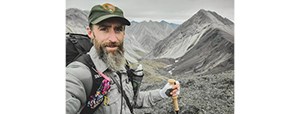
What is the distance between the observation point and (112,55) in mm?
3184

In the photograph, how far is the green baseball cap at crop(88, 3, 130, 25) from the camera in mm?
3132

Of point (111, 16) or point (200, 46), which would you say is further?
point (200, 46)

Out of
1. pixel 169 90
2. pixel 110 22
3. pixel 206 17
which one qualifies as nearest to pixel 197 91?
pixel 169 90

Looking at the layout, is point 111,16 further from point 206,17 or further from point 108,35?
point 206,17

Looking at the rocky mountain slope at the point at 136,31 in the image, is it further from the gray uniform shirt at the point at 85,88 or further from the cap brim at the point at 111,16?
the gray uniform shirt at the point at 85,88

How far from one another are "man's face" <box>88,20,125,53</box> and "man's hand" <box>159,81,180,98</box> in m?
0.39

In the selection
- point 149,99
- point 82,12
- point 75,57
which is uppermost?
point 82,12

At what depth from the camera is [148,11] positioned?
10.9 feet

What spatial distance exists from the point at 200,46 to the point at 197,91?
28 centimetres

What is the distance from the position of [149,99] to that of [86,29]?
58 centimetres

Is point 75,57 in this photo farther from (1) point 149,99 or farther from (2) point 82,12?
(1) point 149,99

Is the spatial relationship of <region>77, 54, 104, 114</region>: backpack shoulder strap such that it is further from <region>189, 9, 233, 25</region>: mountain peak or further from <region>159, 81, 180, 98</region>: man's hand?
<region>189, 9, 233, 25</region>: mountain peak
